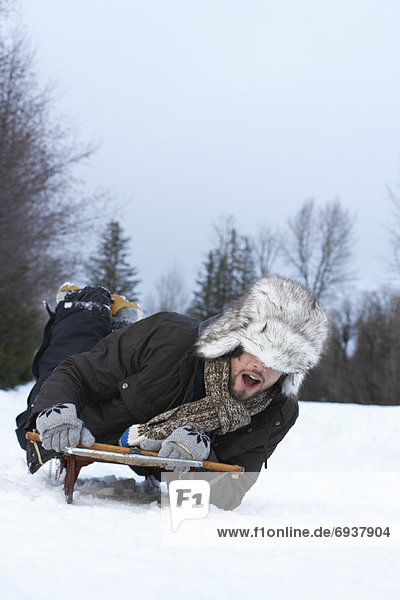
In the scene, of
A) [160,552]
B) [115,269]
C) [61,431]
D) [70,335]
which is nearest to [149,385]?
[61,431]

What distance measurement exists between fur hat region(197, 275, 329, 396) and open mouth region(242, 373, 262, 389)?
0.12 m

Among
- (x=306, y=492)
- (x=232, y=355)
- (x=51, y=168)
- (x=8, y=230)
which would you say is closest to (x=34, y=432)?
(x=232, y=355)

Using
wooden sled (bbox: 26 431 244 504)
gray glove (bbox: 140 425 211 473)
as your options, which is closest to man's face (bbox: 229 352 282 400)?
gray glove (bbox: 140 425 211 473)

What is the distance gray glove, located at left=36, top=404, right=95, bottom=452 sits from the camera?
2.33 m

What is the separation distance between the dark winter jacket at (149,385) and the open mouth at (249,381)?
23 centimetres

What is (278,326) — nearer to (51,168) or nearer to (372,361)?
(51,168)

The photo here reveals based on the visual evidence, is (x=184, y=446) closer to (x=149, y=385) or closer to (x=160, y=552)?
(x=149, y=385)

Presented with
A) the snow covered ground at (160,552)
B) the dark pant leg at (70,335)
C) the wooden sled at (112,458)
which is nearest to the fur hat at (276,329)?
the wooden sled at (112,458)

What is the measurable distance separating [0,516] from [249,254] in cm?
2604

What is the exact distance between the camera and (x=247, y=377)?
276 centimetres

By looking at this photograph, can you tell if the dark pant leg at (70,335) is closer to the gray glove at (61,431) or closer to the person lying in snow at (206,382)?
the person lying in snow at (206,382)

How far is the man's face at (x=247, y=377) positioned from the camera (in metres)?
2.72

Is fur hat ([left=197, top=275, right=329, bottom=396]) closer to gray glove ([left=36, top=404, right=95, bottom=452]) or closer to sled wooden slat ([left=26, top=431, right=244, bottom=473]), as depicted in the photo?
sled wooden slat ([left=26, top=431, right=244, bottom=473])

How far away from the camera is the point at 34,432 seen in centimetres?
260
